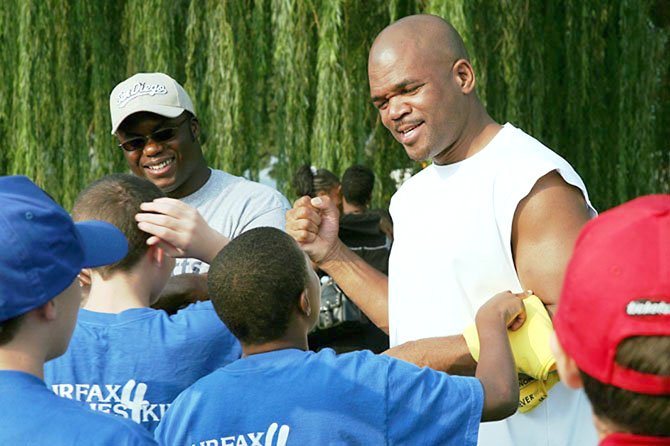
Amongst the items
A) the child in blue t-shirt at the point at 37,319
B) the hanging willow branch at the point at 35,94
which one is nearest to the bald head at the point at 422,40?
the child in blue t-shirt at the point at 37,319

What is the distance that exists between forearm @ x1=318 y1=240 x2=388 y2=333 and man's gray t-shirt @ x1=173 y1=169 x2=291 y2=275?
1.00ft

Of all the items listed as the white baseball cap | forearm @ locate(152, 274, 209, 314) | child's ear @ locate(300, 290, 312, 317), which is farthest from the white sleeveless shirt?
the white baseball cap

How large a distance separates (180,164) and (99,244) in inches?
58.6

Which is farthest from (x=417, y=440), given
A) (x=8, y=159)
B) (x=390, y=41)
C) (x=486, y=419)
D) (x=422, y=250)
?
(x=8, y=159)

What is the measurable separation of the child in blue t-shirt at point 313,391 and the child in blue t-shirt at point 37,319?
55 cm

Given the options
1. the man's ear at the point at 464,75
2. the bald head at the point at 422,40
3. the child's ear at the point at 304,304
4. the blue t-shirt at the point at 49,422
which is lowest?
the child's ear at the point at 304,304

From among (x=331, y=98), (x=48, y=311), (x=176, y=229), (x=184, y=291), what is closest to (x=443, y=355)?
(x=176, y=229)

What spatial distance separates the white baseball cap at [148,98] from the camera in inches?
140

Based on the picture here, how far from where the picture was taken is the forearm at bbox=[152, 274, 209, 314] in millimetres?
3125

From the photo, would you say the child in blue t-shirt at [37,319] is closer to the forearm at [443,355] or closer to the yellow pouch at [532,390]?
the forearm at [443,355]

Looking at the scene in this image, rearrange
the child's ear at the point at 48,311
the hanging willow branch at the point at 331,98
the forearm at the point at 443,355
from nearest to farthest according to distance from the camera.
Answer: the child's ear at the point at 48,311, the forearm at the point at 443,355, the hanging willow branch at the point at 331,98

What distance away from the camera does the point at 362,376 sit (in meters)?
2.39

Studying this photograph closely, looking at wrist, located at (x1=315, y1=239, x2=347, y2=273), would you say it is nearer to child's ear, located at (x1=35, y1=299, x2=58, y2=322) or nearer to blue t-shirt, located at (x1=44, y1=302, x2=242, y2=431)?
blue t-shirt, located at (x1=44, y1=302, x2=242, y2=431)

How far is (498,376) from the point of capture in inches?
94.3
